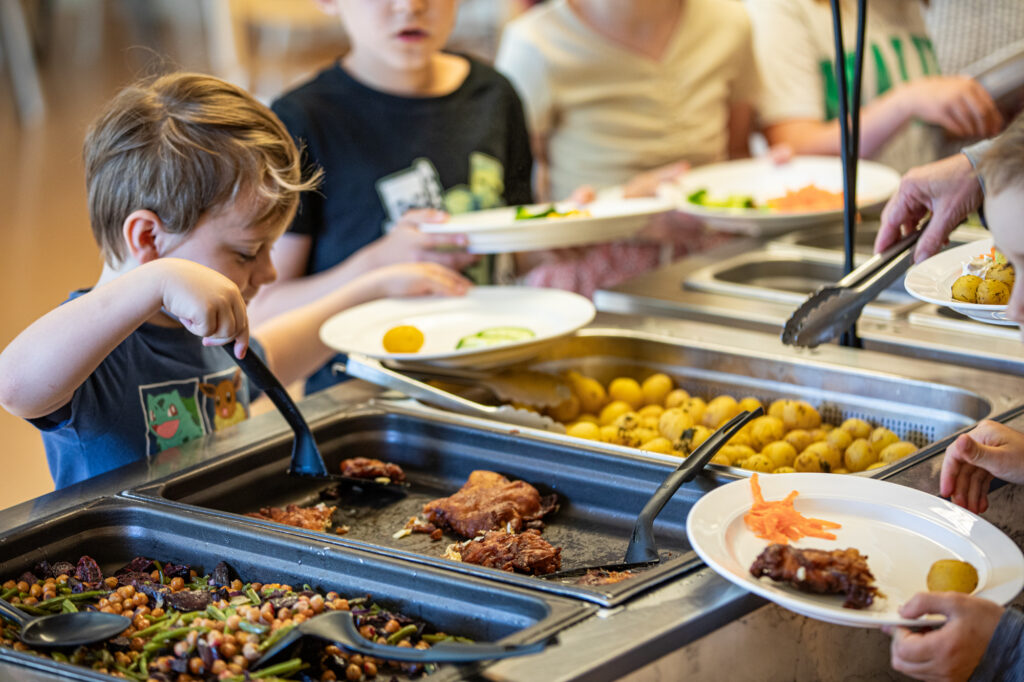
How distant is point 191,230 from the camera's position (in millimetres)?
1286

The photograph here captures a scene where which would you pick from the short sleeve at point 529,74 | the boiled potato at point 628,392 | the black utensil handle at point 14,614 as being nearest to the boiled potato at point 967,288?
the boiled potato at point 628,392

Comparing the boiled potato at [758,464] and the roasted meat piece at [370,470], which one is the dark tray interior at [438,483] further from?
the boiled potato at [758,464]

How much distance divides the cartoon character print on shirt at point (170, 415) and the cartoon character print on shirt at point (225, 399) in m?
0.02

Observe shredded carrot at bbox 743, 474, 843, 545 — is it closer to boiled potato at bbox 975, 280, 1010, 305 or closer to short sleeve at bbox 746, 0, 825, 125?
boiled potato at bbox 975, 280, 1010, 305

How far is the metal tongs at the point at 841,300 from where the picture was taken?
130 cm

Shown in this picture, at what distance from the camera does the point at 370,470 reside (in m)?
1.34

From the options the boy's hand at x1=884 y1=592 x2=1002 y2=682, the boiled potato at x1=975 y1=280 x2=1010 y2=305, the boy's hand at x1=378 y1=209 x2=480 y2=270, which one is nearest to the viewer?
the boy's hand at x1=884 y1=592 x2=1002 y2=682

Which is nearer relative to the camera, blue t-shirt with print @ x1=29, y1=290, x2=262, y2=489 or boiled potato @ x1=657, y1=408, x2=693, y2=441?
blue t-shirt with print @ x1=29, y1=290, x2=262, y2=489

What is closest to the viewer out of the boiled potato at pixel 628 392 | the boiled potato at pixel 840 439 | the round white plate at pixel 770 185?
the boiled potato at pixel 840 439

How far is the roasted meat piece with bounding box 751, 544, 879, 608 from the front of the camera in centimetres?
86

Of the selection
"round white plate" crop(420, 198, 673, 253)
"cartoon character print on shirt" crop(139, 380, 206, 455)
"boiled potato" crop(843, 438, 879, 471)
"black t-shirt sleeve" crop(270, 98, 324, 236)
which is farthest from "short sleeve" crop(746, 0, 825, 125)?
"cartoon character print on shirt" crop(139, 380, 206, 455)

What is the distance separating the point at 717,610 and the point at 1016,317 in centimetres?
35

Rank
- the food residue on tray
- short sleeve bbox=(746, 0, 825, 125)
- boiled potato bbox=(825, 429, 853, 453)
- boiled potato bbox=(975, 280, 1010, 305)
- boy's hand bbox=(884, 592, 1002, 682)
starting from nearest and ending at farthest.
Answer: boy's hand bbox=(884, 592, 1002, 682)
the food residue on tray
boiled potato bbox=(975, 280, 1010, 305)
boiled potato bbox=(825, 429, 853, 453)
short sleeve bbox=(746, 0, 825, 125)

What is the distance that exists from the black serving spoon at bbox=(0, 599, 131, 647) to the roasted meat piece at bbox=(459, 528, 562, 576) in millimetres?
347
